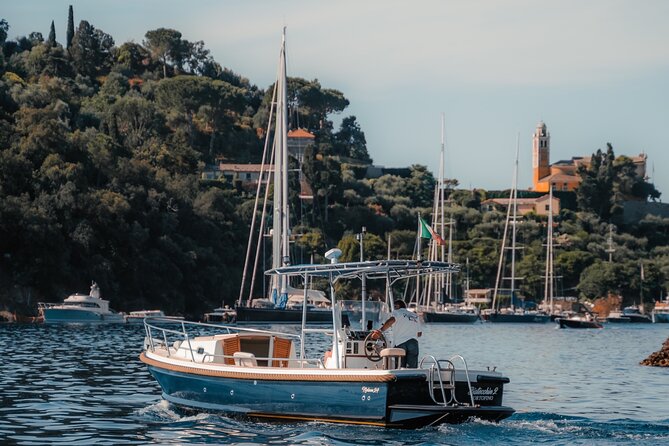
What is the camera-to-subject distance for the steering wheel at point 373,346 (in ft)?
87.6

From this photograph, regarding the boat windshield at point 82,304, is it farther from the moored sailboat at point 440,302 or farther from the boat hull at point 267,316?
the moored sailboat at point 440,302

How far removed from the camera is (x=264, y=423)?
2716 centimetres

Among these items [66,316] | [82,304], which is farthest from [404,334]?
[82,304]

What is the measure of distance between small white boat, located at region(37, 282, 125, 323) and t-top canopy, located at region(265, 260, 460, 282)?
58674mm

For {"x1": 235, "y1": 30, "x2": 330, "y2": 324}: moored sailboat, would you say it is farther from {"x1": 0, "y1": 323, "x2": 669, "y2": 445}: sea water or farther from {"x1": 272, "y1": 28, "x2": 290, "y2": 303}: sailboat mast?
{"x1": 0, "y1": 323, "x2": 669, "y2": 445}: sea water

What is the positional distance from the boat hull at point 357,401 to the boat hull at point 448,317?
8668 cm

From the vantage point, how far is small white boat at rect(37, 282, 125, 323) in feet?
280

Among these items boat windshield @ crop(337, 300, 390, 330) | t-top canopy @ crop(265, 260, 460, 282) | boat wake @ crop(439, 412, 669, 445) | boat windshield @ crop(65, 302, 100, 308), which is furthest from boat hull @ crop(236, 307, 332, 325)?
boat wake @ crop(439, 412, 669, 445)

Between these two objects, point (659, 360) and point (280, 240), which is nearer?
point (659, 360)

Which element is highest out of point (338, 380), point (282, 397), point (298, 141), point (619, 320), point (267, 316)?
point (298, 141)

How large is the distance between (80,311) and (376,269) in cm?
6117

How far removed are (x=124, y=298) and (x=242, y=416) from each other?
7472 cm

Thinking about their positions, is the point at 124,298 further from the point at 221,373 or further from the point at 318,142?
the point at 318,142

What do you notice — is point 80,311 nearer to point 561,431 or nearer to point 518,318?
point 518,318
